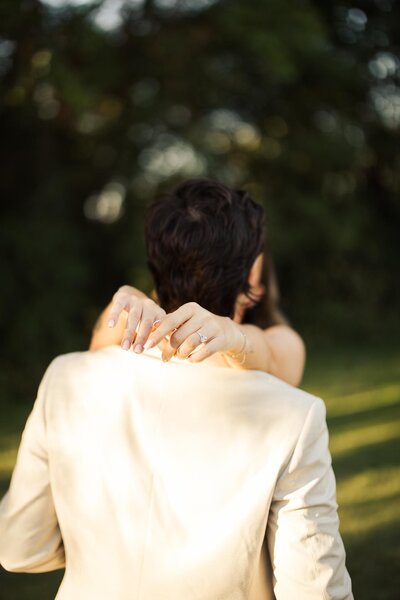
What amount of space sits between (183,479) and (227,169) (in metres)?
7.03

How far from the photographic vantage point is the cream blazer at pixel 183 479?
112cm

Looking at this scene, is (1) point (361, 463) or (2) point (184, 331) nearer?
(2) point (184, 331)

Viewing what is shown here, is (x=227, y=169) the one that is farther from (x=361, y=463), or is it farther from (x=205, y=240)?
(x=205, y=240)

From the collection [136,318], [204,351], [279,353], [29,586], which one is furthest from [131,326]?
[29,586]

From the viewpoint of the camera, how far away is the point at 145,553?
46.6 inches

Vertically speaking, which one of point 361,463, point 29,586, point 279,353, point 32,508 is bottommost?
point 361,463

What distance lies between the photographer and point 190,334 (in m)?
1.04

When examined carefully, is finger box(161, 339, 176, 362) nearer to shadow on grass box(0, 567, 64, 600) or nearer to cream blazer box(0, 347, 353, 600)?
cream blazer box(0, 347, 353, 600)

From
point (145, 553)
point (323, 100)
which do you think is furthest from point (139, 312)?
point (323, 100)

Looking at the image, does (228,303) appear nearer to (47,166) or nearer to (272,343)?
(272,343)

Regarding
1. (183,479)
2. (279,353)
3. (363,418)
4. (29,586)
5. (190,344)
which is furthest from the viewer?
(363,418)

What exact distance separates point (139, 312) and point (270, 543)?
1.57 ft

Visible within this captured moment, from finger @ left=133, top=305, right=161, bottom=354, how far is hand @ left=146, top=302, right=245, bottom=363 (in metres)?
0.02

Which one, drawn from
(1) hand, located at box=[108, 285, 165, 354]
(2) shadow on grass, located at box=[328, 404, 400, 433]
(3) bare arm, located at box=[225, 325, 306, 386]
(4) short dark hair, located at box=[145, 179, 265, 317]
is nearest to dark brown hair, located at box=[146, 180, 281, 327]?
(4) short dark hair, located at box=[145, 179, 265, 317]
